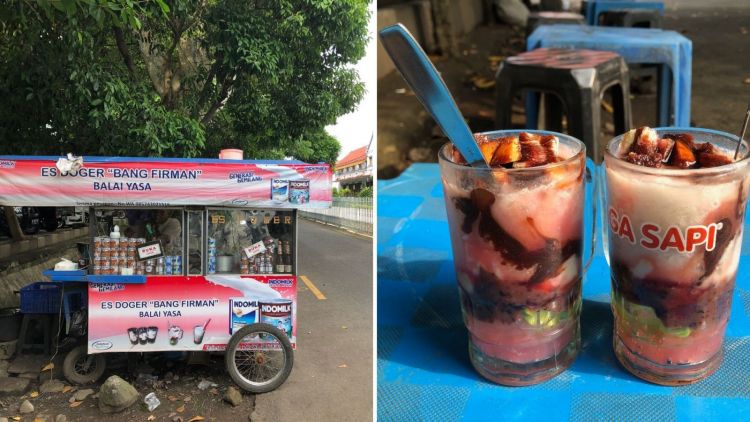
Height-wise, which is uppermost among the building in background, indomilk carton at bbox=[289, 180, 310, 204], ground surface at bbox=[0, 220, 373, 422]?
the building in background

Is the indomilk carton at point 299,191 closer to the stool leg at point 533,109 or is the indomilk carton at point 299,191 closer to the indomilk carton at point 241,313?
the indomilk carton at point 241,313

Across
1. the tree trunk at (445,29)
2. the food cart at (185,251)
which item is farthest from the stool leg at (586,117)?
the tree trunk at (445,29)

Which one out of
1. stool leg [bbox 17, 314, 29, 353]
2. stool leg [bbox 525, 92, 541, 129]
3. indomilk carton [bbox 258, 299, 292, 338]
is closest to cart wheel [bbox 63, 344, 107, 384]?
stool leg [bbox 17, 314, 29, 353]

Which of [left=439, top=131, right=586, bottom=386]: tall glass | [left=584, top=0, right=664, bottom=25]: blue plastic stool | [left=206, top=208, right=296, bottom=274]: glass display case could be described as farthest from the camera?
[left=584, top=0, right=664, bottom=25]: blue plastic stool

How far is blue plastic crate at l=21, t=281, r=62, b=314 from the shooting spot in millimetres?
1715

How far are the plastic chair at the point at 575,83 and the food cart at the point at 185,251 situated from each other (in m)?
0.67

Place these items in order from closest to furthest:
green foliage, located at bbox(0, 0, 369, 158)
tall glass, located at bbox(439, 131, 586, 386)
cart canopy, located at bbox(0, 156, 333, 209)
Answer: tall glass, located at bbox(439, 131, 586, 386) → cart canopy, located at bbox(0, 156, 333, 209) → green foliage, located at bbox(0, 0, 369, 158)

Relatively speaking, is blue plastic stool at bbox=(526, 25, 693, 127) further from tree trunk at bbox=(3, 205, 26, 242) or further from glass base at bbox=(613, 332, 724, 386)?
tree trunk at bbox=(3, 205, 26, 242)

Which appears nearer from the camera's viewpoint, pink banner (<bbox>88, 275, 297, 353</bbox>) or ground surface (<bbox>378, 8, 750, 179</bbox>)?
pink banner (<bbox>88, 275, 297, 353</bbox>)

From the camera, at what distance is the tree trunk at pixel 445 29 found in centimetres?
392

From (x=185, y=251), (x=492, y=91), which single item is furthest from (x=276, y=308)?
(x=492, y=91)

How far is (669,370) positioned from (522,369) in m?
0.15

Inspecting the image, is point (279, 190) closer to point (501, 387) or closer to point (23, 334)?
point (23, 334)

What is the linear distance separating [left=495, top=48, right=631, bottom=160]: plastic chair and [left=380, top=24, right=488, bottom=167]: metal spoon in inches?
45.1
